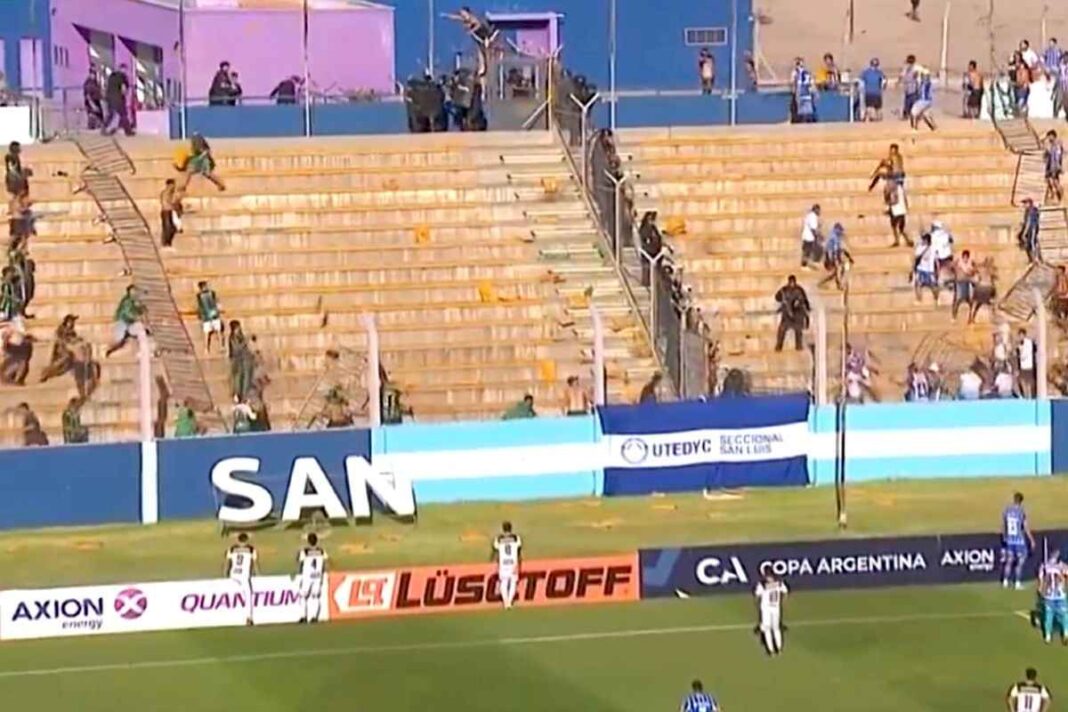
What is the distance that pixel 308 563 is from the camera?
33.6 meters

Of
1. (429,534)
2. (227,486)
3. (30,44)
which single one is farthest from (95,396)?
(30,44)

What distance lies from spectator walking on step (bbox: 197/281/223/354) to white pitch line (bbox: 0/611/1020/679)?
9.91 meters

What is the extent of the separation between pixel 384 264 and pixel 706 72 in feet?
33.6

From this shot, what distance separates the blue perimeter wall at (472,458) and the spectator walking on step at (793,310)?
2.64 metres

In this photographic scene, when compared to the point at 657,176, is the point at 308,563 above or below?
below

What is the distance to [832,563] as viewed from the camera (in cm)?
3528

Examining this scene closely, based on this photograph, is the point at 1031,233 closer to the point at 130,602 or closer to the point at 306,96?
the point at 306,96

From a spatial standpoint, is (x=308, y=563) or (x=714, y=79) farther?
(x=714, y=79)

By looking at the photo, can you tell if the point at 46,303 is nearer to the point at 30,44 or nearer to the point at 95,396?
the point at 95,396

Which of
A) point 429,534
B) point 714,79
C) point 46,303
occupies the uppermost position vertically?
point 714,79

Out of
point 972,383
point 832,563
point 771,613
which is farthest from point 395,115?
point 771,613

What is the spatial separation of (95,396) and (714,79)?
18.6 metres

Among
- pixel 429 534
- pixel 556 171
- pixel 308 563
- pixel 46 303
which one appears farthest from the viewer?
pixel 556 171

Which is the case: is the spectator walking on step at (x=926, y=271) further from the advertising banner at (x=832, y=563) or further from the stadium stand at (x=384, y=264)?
the advertising banner at (x=832, y=563)
